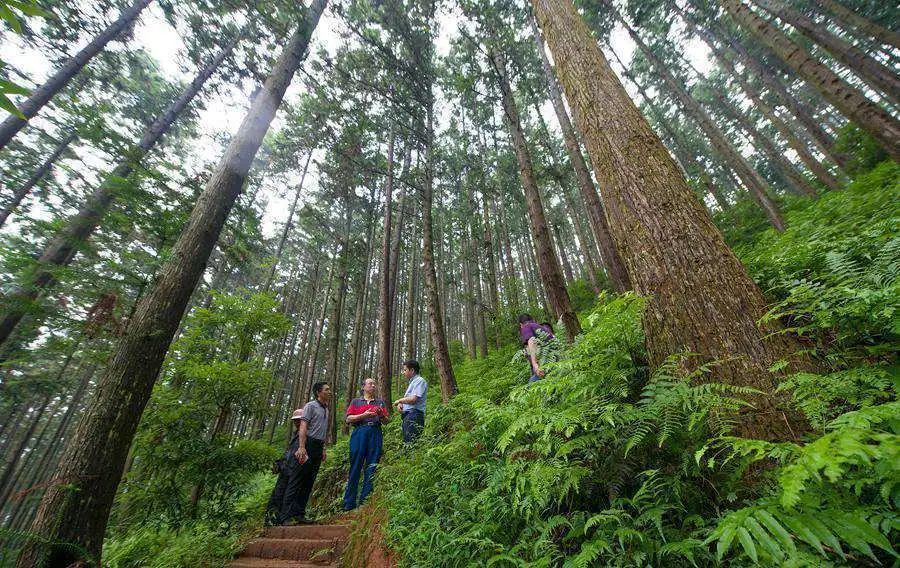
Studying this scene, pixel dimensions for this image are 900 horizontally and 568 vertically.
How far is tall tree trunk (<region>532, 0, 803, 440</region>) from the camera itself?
2059mm

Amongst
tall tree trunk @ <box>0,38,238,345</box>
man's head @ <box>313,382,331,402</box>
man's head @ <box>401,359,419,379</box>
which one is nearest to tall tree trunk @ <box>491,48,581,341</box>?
man's head @ <box>401,359,419,379</box>

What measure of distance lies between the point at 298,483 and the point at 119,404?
3.23 metres

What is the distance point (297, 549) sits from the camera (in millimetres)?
4465

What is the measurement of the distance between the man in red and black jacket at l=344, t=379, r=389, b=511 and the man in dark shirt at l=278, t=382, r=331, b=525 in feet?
1.84

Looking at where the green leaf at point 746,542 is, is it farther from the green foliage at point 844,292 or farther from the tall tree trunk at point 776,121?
the tall tree trunk at point 776,121

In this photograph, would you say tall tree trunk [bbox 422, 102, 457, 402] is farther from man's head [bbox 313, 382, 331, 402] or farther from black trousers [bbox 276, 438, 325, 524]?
black trousers [bbox 276, 438, 325, 524]

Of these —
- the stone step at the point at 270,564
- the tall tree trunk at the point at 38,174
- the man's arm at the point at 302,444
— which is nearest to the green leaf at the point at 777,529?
the stone step at the point at 270,564

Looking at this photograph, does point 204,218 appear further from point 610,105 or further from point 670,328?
point 670,328

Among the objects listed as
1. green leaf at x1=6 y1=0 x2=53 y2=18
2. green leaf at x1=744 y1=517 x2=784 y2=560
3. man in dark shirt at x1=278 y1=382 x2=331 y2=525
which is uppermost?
green leaf at x1=6 y1=0 x2=53 y2=18

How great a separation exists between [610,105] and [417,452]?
16.2 feet

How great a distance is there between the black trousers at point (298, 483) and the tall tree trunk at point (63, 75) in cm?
919

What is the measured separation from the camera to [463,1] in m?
9.77

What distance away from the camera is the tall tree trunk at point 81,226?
12.8 ft

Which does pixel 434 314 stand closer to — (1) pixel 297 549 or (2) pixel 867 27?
(1) pixel 297 549
